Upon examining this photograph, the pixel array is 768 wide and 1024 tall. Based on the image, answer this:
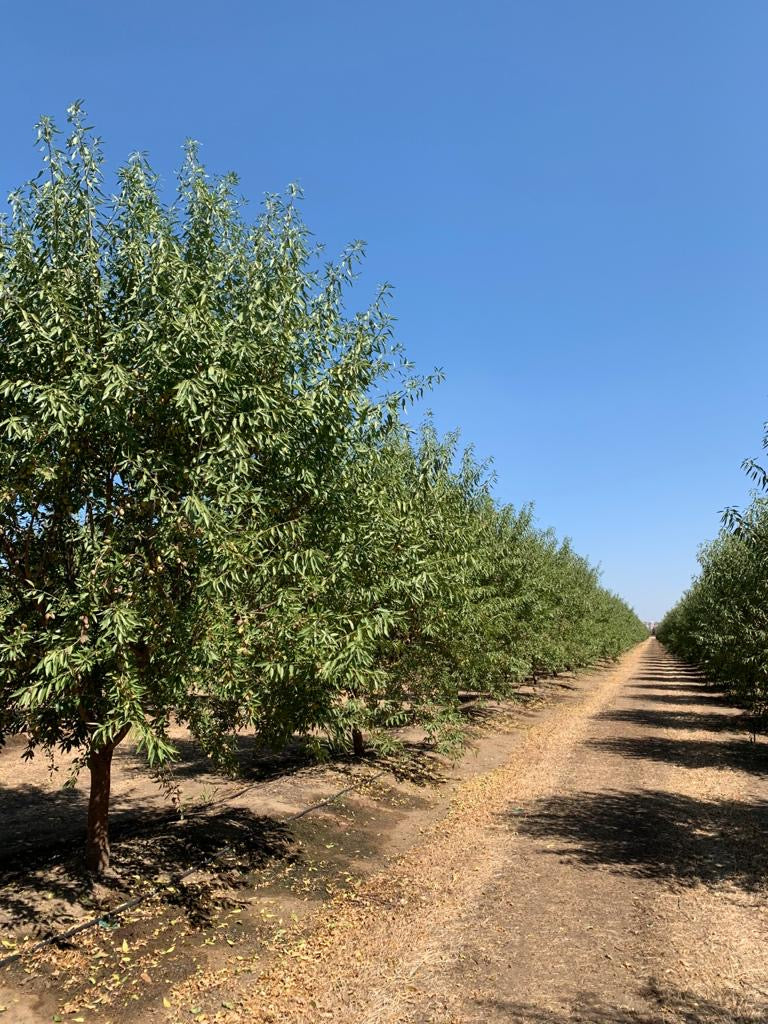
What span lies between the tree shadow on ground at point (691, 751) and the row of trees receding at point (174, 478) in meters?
14.5

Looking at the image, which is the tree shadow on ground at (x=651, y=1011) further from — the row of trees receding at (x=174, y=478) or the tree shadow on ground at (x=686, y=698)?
the tree shadow on ground at (x=686, y=698)

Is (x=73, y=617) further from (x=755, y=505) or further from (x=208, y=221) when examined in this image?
Result: (x=755, y=505)

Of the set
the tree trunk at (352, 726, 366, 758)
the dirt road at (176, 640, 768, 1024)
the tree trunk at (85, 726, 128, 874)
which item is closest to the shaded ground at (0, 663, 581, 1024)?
the tree trunk at (85, 726, 128, 874)

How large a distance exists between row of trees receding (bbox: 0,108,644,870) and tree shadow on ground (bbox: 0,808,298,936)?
53cm

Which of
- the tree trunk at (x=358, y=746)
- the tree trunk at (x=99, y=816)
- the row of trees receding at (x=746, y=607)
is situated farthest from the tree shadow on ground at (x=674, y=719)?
the tree trunk at (x=99, y=816)

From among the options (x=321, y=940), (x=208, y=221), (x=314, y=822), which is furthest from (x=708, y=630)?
(x=208, y=221)

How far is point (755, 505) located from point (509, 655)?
900 cm

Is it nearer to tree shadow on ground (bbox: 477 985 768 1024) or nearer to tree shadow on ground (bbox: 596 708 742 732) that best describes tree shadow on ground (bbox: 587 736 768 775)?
tree shadow on ground (bbox: 596 708 742 732)

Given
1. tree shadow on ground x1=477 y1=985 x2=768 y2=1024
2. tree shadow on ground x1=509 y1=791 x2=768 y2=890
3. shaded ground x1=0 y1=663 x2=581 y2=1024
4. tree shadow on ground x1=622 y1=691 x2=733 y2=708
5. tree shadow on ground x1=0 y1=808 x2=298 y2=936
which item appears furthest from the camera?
tree shadow on ground x1=622 y1=691 x2=733 y2=708

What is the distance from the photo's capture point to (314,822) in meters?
12.5

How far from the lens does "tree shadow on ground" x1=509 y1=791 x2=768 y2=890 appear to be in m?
10.4

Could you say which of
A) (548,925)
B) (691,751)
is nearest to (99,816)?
(548,925)

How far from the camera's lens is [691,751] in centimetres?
2109

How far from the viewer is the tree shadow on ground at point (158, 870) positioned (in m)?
8.34
